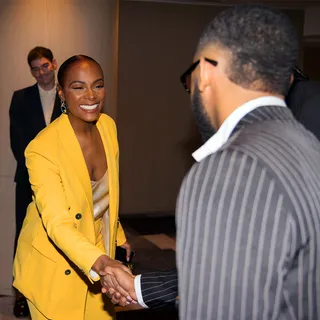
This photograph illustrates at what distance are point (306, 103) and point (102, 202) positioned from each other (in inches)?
45.9

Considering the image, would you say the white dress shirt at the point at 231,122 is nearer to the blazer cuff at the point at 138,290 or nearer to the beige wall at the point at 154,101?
the blazer cuff at the point at 138,290

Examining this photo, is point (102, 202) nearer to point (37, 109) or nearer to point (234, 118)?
point (234, 118)

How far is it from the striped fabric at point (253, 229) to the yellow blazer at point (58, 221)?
134cm

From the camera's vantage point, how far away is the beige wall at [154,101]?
8180 mm

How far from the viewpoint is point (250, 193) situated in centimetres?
142

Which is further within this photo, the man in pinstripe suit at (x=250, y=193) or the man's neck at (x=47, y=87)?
the man's neck at (x=47, y=87)

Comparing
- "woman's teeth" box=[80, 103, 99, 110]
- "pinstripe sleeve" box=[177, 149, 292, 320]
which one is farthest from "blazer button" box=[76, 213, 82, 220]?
"pinstripe sleeve" box=[177, 149, 292, 320]

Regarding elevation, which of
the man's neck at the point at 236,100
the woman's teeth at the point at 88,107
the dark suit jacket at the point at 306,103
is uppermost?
the man's neck at the point at 236,100

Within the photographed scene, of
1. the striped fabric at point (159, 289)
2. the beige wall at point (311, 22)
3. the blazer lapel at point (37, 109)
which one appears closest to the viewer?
the striped fabric at point (159, 289)

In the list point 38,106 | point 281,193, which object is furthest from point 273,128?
point 38,106

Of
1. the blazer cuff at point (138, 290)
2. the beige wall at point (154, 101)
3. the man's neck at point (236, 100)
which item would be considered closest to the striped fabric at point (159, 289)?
the blazer cuff at point (138, 290)

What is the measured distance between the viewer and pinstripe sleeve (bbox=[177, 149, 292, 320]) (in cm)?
142

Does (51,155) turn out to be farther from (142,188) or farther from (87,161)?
(142,188)

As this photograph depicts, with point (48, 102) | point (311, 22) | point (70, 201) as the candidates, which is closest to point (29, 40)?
point (48, 102)
